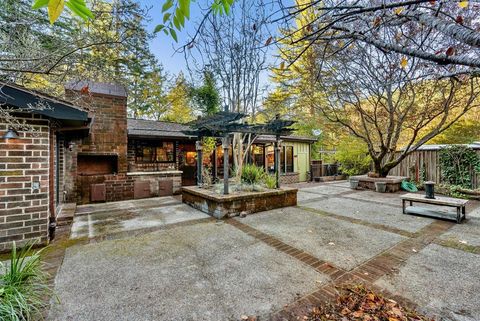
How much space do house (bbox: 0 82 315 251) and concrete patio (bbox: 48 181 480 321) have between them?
3.58 feet

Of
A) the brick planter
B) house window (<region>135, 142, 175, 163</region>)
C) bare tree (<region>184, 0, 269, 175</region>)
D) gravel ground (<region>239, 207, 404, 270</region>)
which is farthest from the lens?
house window (<region>135, 142, 175, 163</region>)

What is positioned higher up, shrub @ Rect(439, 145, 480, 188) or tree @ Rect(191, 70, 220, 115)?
tree @ Rect(191, 70, 220, 115)

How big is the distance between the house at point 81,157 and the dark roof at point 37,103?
0.01 meters

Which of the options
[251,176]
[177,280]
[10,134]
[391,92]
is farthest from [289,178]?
[10,134]

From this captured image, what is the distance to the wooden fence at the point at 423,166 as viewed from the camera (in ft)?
30.8

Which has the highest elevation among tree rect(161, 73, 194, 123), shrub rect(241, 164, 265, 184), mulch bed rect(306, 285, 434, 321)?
tree rect(161, 73, 194, 123)

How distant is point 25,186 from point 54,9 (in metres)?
4.24

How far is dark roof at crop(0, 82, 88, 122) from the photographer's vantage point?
3234mm

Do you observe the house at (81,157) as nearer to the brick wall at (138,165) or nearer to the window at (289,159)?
the brick wall at (138,165)

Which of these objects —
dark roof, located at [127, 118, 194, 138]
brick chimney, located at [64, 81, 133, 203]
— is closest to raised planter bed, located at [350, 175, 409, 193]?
dark roof, located at [127, 118, 194, 138]

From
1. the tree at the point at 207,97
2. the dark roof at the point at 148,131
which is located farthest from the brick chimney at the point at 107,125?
the tree at the point at 207,97

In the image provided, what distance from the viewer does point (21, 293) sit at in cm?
212

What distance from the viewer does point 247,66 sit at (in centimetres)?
731

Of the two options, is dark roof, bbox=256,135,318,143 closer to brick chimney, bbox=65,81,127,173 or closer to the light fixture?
brick chimney, bbox=65,81,127,173
